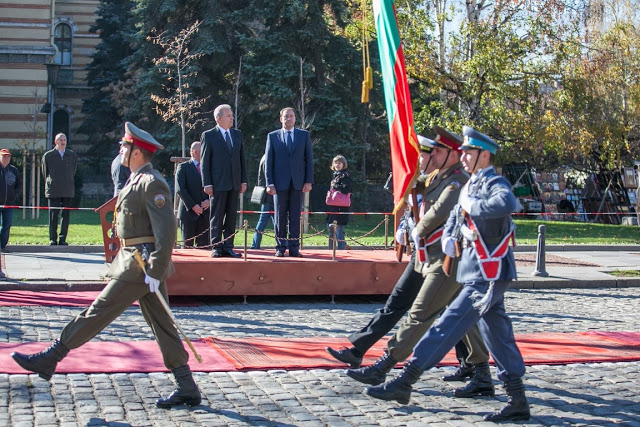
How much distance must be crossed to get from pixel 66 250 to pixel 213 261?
22.2 feet

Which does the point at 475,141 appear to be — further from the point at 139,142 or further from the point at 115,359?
the point at 115,359

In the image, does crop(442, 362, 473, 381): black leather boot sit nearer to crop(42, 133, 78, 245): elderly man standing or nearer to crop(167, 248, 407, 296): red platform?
crop(167, 248, 407, 296): red platform

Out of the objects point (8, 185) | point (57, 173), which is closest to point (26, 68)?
point (57, 173)

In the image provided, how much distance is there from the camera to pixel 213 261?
11.3 meters

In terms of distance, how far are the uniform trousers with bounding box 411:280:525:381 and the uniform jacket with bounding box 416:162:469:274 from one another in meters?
0.56

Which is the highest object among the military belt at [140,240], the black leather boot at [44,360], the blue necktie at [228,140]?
the blue necktie at [228,140]

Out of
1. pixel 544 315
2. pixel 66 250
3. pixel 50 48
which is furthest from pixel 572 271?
pixel 50 48

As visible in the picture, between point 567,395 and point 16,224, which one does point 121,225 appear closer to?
point 567,395

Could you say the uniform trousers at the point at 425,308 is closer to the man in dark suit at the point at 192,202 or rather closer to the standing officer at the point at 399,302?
the standing officer at the point at 399,302

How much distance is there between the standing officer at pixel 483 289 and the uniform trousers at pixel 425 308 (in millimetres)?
331

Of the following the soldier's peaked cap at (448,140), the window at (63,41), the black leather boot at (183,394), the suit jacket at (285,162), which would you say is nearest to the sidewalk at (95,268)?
the suit jacket at (285,162)

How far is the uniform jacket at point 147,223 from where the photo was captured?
236 inches

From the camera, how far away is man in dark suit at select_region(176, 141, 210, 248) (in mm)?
13289

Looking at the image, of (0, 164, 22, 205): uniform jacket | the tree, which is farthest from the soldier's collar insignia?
the tree
